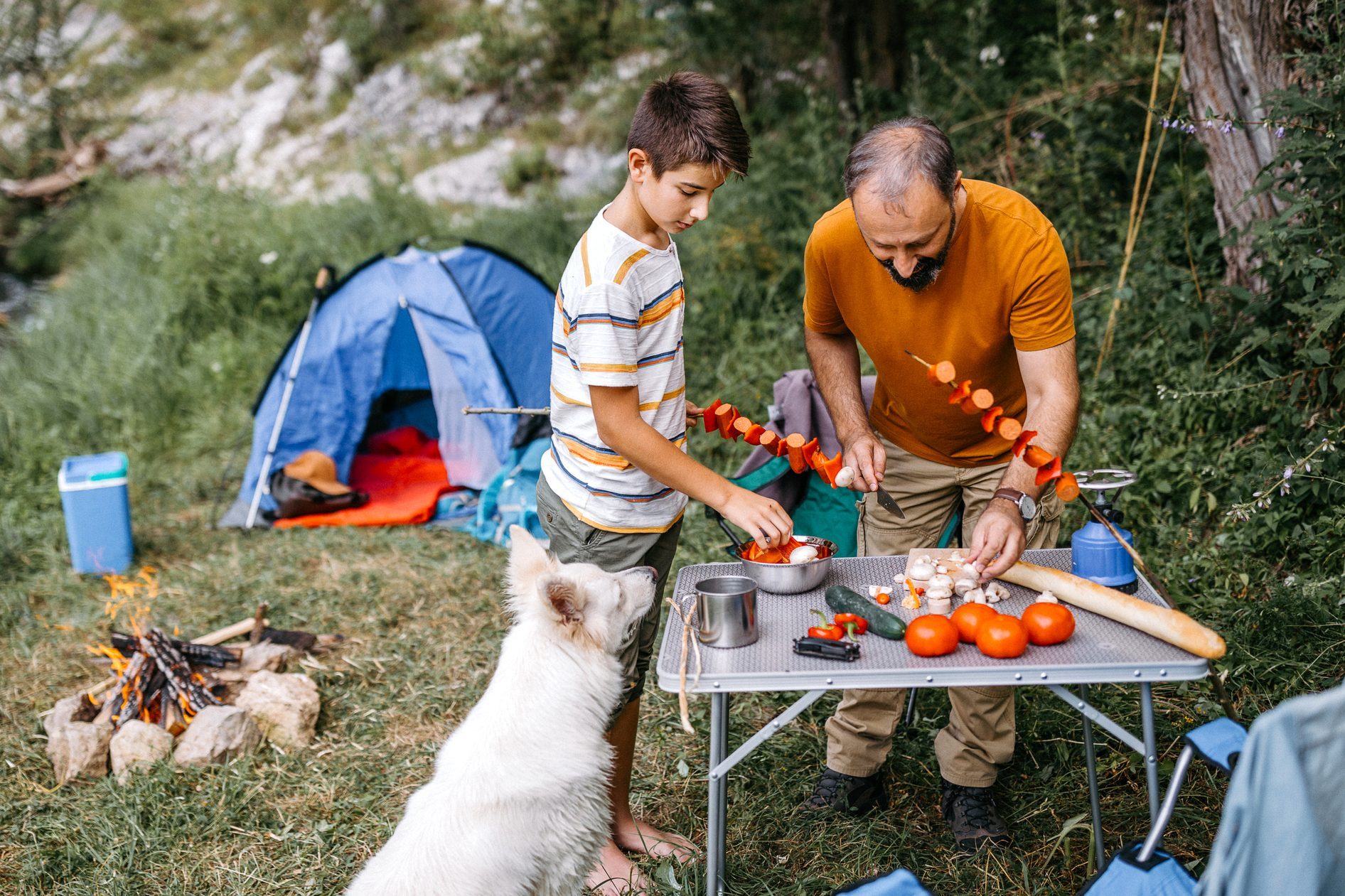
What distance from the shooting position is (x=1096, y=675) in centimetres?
197

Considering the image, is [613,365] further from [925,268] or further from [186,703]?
[186,703]

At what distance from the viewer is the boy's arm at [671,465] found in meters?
2.37

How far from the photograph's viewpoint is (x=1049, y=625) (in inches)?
81.8

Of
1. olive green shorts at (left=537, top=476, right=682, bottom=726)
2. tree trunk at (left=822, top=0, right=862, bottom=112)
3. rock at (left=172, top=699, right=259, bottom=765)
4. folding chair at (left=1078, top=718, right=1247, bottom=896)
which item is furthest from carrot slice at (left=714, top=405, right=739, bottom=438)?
tree trunk at (left=822, top=0, right=862, bottom=112)

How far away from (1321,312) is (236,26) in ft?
71.5

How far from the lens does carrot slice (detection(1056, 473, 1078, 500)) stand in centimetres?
229

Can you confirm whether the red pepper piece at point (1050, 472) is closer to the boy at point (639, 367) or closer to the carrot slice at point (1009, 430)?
the carrot slice at point (1009, 430)

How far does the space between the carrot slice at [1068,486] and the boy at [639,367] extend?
0.65 meters

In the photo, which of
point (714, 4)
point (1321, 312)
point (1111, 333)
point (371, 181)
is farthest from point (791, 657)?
point (371, 181)

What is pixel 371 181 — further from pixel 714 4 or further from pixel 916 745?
pixel 916 745

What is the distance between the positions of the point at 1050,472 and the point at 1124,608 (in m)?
0.36

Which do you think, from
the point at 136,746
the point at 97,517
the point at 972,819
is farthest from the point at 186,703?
the point at 972,819

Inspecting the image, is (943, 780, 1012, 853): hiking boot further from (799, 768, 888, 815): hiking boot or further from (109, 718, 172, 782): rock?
(109, 718, 172, 782): rock

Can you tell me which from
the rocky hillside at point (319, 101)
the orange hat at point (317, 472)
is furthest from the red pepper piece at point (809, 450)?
the rocky hillside at point (319, 101)
